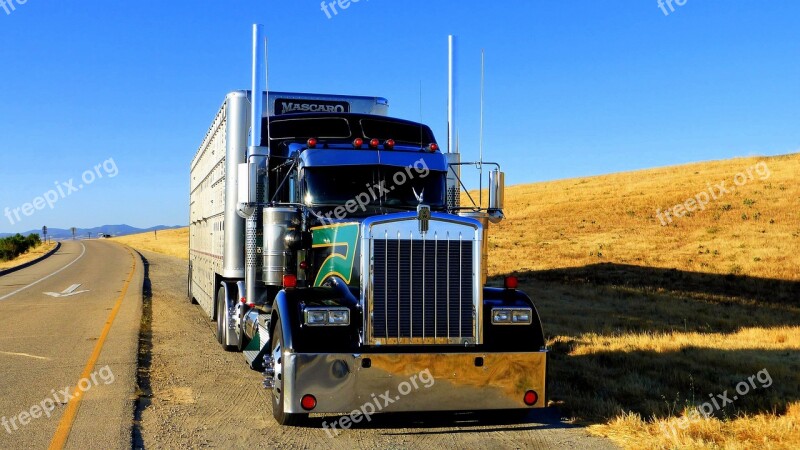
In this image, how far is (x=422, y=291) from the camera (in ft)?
22.4

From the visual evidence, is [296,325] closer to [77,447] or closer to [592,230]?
[77,447]

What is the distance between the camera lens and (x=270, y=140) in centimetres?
1004

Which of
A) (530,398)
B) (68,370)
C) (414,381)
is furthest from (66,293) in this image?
(530,398)

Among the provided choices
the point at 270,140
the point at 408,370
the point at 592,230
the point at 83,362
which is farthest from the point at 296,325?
the point at 592,230

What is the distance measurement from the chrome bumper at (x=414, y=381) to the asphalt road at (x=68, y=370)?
157cm

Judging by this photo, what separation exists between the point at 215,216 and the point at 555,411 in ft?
23.9

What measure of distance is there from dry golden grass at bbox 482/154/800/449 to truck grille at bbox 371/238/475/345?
1664 millimetres

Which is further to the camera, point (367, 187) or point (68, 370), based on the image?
point (68, 370)

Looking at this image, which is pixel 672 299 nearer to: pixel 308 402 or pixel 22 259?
pixel 308 402

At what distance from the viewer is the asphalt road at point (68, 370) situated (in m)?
6.73

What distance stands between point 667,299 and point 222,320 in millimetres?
11436

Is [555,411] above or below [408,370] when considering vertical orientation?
below

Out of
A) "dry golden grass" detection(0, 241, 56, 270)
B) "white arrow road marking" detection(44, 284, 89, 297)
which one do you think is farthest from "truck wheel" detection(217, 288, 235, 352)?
"dry golden grass" detection(0, 241, 56, 270)

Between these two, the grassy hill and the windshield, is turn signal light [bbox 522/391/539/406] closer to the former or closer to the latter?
the grassy hill
